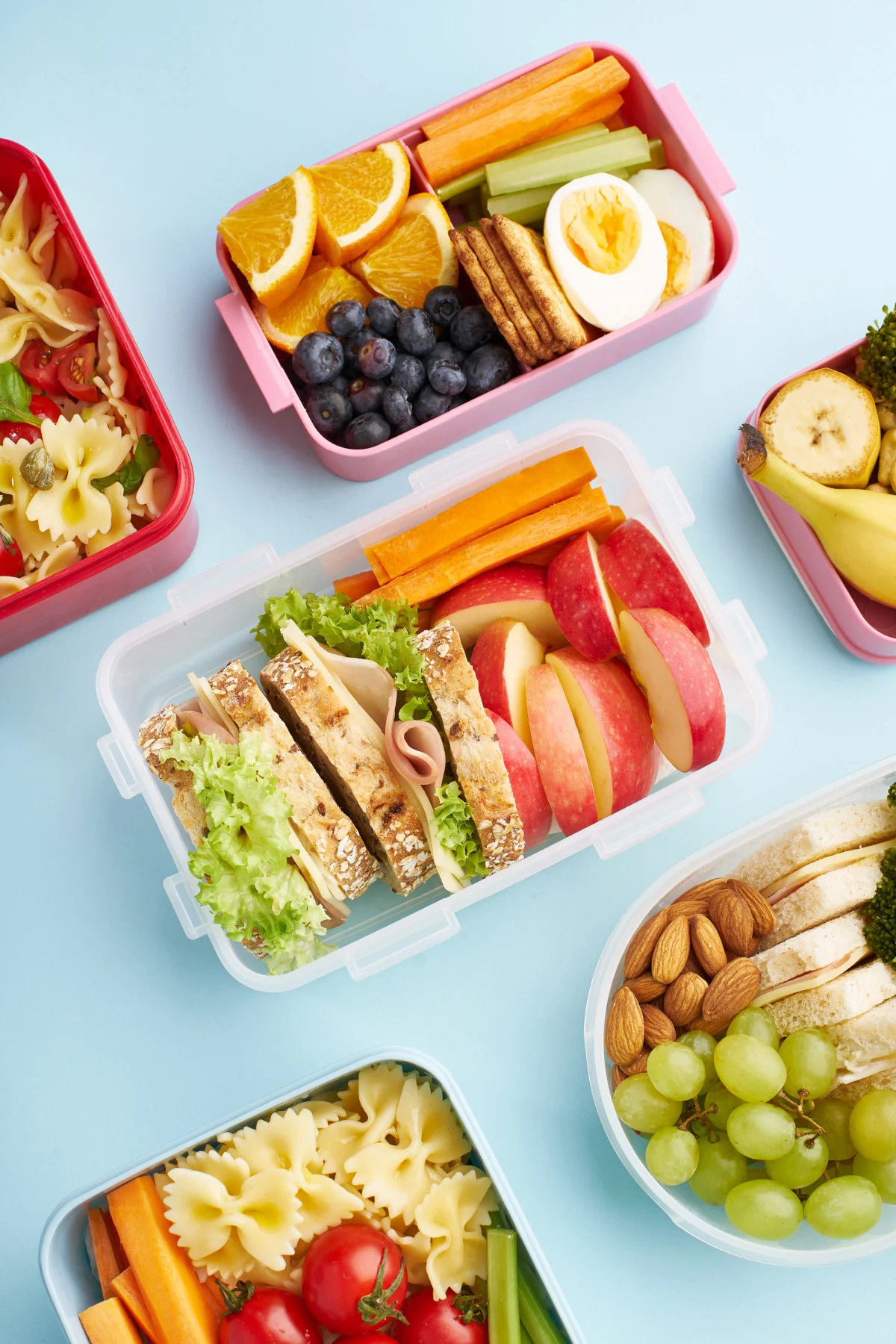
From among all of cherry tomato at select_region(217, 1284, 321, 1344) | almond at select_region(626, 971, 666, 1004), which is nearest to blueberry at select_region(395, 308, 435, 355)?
almond at select_region(626, 971, 666, 1004)

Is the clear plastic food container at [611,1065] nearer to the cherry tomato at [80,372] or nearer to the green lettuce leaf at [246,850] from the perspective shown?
the green lettuce leaf at [246,850]

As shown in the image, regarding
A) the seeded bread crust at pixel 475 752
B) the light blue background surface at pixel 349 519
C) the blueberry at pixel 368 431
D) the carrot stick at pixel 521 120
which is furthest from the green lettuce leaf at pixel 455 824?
the carrot stick at pixel 521 120

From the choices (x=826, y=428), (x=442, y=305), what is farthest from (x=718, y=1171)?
(x=442, y=305)

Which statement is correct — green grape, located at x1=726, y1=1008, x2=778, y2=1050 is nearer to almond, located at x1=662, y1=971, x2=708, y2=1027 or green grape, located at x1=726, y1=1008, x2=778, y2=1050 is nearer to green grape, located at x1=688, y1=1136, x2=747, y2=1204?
almond, located at x1=662, y1=971, x2=708, y2=1027

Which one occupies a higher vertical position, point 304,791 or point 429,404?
point 429,404

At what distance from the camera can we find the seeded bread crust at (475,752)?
59.2 inches

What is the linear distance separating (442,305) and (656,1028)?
1.12 meters

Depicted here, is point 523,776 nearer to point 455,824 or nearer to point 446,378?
point 455,824

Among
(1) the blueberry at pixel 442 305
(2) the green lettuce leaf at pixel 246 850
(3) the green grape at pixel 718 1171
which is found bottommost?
(3) the green grape at pixel 718 1171

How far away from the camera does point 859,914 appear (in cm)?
154

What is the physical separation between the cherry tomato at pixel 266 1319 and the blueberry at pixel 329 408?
1.25 meters

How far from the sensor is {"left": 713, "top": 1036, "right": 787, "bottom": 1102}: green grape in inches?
55.8

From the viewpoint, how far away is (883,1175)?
1.44 metres

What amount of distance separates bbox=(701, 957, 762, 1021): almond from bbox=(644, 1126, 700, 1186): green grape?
0.53 feet
